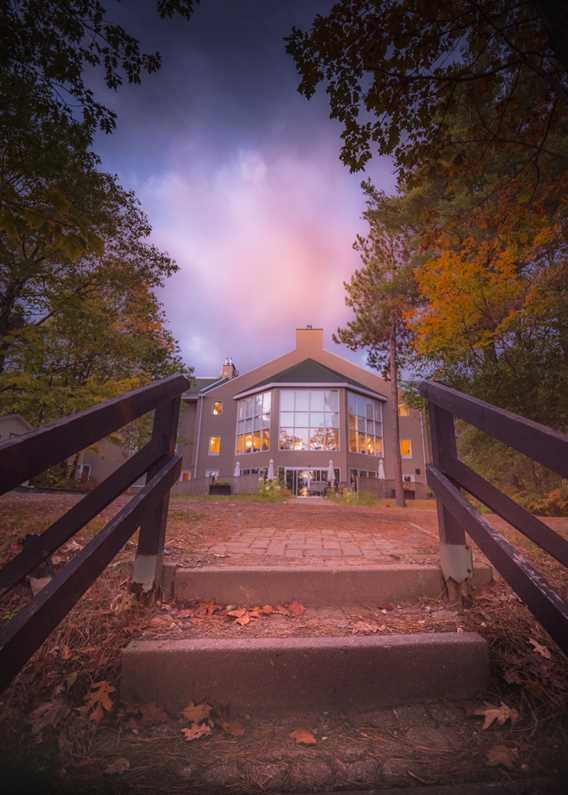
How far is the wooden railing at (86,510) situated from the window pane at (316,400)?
2342 centimetres

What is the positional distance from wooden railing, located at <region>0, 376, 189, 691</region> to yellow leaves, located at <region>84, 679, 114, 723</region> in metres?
0.51

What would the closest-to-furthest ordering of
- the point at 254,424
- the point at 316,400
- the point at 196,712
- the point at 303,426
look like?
the point at 196,712 → the point at 303,426 → the point at 316,400 → the point at 254,424

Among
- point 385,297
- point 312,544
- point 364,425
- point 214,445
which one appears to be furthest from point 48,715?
point 214,445

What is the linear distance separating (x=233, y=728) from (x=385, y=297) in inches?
726

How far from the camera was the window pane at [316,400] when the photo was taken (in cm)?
2612

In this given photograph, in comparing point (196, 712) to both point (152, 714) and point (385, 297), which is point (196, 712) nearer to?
point (152, 714)

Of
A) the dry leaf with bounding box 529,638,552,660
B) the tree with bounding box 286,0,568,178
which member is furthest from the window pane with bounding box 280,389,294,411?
the dry leaf with bounding box 529,638,552,660

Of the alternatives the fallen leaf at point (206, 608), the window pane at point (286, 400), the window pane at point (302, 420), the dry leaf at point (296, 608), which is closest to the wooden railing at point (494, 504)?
the dry leaf at point (296, 608)

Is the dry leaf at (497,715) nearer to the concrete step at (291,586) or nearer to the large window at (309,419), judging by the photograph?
the concrete step at (291,586)

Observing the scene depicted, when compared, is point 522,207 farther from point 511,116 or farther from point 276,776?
point 276,776

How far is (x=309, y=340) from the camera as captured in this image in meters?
30.9

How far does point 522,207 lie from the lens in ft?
15.2

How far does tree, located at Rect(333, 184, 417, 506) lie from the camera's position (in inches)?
623

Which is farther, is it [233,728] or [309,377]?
[309,377]
